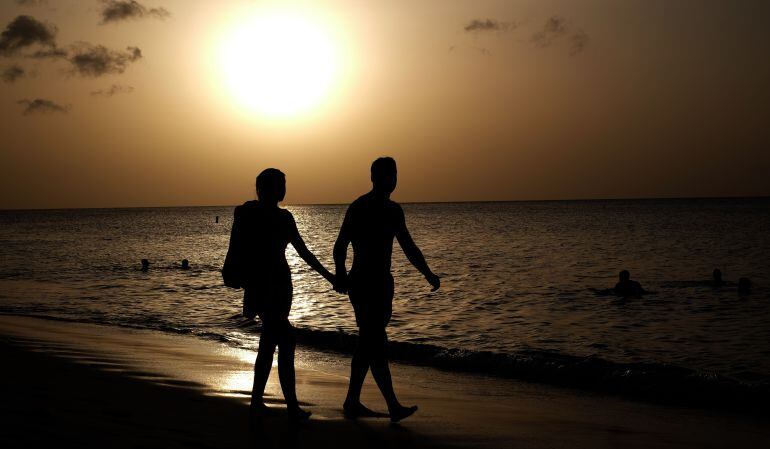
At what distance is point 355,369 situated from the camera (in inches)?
270

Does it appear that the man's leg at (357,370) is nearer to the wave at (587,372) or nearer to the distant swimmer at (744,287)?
the wave at (587,372)

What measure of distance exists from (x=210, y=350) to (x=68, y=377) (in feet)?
15.3

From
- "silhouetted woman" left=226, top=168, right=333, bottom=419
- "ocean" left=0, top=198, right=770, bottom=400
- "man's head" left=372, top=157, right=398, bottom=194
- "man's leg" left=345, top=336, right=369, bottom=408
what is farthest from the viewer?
"ocean" left=0, top=198, right=770, bottom=400

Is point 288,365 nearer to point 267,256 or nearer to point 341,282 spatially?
point 341,282

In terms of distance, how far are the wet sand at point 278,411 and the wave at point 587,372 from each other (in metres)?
0.86

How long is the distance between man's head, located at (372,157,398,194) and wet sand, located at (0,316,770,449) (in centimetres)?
216

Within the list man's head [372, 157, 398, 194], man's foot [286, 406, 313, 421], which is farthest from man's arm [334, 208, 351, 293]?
man's foot [286, 406, 313, 421]

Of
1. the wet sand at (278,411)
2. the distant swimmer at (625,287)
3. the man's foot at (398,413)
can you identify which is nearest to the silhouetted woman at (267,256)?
the wet sand at (278,411)

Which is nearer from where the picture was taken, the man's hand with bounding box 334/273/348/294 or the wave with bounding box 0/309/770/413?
the man's hand with bounding box 334/273/348/294

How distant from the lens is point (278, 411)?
7195 mm

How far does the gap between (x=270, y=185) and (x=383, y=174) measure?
3.22 feet

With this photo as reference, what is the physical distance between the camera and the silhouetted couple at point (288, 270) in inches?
251

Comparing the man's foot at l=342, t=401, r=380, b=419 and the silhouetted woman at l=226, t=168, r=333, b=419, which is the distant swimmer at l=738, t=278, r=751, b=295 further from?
the silhouetted woman at l=226, t=168, r=333, b=419

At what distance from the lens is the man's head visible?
6.55 meters
